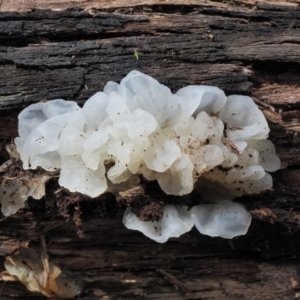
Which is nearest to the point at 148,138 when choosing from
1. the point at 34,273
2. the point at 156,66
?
the point at 156,66

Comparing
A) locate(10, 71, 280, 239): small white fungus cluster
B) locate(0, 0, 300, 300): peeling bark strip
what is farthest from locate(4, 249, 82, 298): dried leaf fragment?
locate(10, 71, 280, 239): small white fungus cluster

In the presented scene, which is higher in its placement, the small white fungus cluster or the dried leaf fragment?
the small white fungus cluster

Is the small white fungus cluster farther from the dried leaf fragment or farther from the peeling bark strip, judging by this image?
the dried leaf fragment

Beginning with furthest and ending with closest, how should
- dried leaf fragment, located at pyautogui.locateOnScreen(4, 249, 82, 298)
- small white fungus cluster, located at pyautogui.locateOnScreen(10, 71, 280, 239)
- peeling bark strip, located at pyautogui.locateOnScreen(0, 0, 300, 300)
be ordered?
dried leaf fragment, located at pyautogui.locateOnScreen(4, 249, 82, 298)
peeling bark strip, located at pyautogui.locateOnScreen(0, 0, 300, 300)
small white fungus cluster, located at pyautogui.locateOnScreen(10, 71, 280, 239)

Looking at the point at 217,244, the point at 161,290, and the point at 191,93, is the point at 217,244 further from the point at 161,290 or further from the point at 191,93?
the point at 191,93

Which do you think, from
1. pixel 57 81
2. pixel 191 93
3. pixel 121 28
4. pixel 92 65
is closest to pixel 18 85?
pixel 57 81
